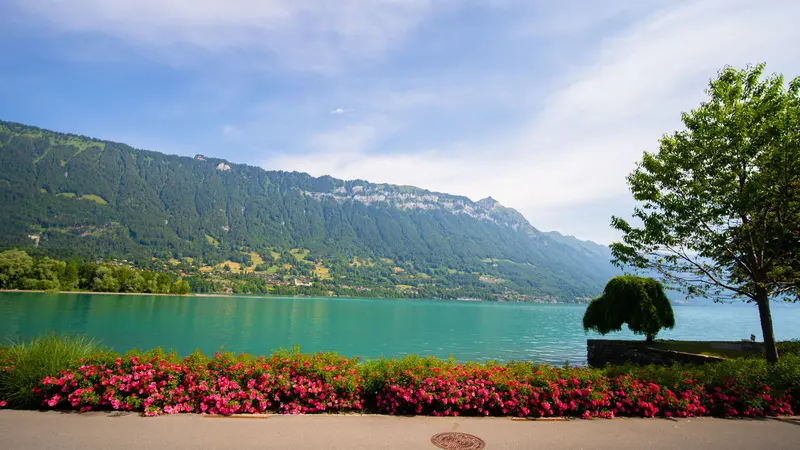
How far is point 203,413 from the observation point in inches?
320

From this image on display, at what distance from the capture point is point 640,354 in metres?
28.2

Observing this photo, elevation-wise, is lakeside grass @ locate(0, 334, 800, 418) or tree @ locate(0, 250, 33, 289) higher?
tree @ locate(0, 250, 33, 289)

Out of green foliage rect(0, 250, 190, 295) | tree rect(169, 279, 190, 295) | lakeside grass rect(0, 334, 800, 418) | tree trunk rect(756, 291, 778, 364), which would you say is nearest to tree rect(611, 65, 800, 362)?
tree trunk rect(756, 291, 778, 364)

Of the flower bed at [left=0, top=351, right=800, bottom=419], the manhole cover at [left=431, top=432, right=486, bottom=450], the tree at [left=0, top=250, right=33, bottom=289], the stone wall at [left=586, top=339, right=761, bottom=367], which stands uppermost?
the tree at [left=0, top=250, right=33, bottom=289]

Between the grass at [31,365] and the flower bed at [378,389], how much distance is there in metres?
0.19

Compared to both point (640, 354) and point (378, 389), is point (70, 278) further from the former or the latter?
point (378, 389)

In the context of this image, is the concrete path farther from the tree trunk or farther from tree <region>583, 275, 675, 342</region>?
tree <region>583, 275, 675, 342</region>

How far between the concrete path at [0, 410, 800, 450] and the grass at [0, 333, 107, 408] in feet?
1.86

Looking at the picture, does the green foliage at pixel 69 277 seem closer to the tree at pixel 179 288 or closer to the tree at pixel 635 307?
the tree at pixel 179 288

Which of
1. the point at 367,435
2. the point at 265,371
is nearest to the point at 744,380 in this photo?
the point at 367,435

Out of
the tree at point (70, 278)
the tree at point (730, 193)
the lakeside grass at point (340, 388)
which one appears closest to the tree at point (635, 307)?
the tree at point (730, 193)

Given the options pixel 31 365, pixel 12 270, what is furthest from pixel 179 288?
pixel 31 365

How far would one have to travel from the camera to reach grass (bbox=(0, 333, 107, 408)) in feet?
27.3

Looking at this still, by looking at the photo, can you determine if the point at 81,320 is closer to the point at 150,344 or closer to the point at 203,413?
the point at 150,344
